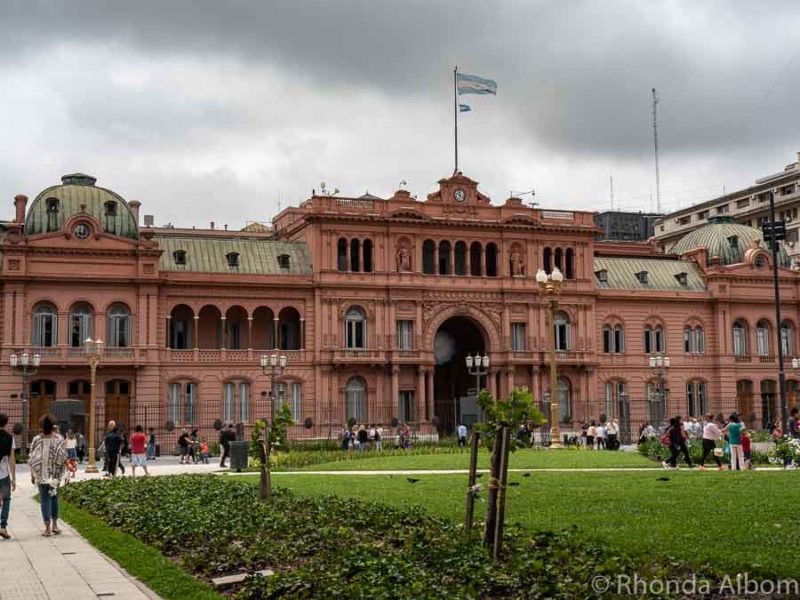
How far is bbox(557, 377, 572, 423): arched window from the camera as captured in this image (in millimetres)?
72562

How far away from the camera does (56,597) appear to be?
13711mm

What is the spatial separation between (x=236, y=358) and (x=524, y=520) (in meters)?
49.7

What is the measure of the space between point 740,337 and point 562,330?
15587 mm

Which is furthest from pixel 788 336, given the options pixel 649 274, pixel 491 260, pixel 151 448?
pixel 151 448

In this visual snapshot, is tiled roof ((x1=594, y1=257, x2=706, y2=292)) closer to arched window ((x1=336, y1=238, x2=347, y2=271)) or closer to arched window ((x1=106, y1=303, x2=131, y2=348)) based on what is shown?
arched window ((x1=336, y1=238, x2=347, y2=271))

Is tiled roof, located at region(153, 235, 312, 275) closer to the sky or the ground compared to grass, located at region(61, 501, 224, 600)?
closer to the sky

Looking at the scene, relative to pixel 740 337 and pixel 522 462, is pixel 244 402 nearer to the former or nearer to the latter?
pixel 522 462

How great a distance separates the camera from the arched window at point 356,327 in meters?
68.9

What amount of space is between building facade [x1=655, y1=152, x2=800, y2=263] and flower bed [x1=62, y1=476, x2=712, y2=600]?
9006 cm

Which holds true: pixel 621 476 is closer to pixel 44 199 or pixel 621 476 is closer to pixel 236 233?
pixel 44 199

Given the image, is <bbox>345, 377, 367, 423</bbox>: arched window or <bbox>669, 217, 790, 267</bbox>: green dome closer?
<bbox>345, 377, 367, 423</bbox>: arched window

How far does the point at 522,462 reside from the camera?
37250 mm

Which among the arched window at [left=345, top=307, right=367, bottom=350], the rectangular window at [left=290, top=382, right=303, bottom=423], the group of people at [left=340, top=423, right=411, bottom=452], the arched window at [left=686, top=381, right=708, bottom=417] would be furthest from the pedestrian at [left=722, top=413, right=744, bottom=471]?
the arched window at [left=686, top=381, right=708, bottom=417]

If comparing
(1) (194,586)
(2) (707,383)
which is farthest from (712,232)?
(1) (194,586)
